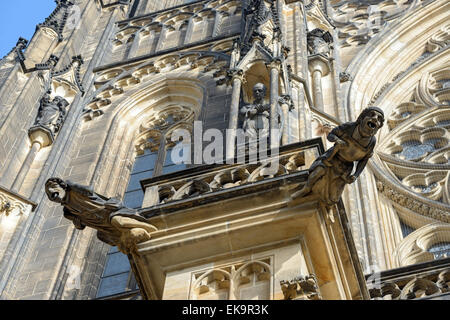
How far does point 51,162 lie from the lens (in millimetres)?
15336

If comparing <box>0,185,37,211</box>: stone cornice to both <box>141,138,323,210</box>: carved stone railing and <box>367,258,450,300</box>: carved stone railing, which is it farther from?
<box>367,258,450,300</box>: carved stone railing

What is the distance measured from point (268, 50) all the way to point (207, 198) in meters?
4.81

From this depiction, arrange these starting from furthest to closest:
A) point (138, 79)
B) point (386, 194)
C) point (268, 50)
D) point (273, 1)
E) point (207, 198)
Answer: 1. point (138, 79)
2. point (273, 1)
3. point (386, 194)
4. point (268, 50)
5. point (207, 198)

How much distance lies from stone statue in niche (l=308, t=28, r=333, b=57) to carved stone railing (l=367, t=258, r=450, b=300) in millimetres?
6963

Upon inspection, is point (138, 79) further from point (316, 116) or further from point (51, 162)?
point (316, 116)

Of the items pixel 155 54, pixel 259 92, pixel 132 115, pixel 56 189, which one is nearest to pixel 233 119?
pixel 259 92

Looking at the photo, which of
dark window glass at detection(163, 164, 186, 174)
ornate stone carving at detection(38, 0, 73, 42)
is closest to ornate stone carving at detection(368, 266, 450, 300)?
dark window glass at detection(163, 164, 186, 174)

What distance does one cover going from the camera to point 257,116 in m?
11.8

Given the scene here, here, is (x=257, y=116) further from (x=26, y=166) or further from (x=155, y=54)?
(x=155, y=54)

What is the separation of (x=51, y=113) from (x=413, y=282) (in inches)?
316

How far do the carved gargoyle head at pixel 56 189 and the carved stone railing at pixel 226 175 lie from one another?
2.74 ft
